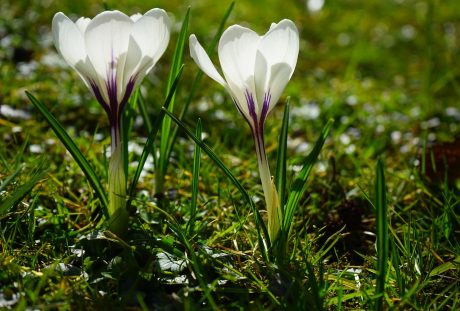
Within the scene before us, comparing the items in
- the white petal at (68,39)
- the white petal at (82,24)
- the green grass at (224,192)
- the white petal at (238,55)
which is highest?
the white petal at (82,24)

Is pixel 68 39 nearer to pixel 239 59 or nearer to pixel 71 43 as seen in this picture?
pixel 71 43

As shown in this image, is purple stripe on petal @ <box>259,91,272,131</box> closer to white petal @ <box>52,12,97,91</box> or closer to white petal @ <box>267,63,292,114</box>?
white petal @ <box>267,63,292,114</box>

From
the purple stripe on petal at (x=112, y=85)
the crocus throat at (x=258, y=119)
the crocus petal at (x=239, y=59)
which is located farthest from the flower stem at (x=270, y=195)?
the purple stripe on petal at (x=112, y=85)

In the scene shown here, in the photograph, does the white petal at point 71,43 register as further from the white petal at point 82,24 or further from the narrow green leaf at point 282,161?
the narrow green leaf at point 282,161

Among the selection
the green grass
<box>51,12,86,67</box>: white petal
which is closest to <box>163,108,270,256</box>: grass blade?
the green grass

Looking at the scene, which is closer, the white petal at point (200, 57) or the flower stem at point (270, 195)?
the white petal at point (200, 57)

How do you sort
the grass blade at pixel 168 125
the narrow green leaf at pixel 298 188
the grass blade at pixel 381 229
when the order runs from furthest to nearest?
the grass blade at pixel 168 125, the narrow green leaf at pixel 298 188, the grass blade at pixel 381 229

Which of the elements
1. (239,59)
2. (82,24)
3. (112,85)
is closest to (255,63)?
(239,59)

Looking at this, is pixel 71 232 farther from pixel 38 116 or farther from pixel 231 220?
pixel 38 116
